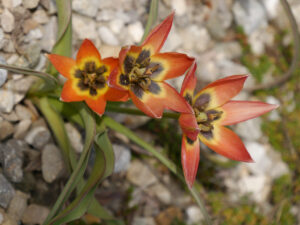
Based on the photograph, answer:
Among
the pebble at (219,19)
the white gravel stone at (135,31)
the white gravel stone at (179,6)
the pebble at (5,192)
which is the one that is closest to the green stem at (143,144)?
the pebble at (5,192)

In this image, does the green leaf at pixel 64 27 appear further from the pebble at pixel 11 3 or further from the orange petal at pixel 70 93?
the pebble at pixel 11 3

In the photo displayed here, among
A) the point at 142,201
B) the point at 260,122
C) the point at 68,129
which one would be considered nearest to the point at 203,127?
the point at 68,129

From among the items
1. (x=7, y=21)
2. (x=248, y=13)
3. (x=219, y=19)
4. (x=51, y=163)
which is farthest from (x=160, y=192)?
(x=248, y=13)

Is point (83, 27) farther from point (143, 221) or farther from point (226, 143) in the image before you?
point (143, 221)

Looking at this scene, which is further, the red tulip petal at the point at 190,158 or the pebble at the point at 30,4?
the pebble at the point at 30,4

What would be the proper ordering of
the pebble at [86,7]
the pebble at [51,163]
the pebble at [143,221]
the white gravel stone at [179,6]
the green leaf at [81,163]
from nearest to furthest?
the green leaf at [81,163], the pebble at [51,163], the pebble at [86,7], the pebble at [143,221], the white gravel stone at [179,6]

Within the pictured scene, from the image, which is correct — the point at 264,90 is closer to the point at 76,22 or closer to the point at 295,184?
the point at 295,184
